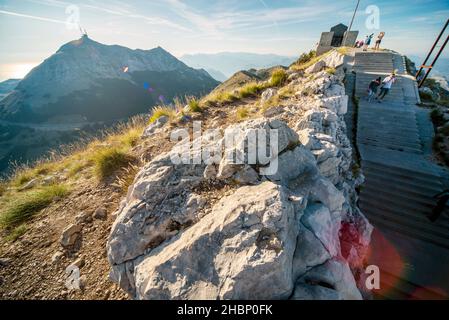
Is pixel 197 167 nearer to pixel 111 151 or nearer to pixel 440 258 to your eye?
pixel 111 151

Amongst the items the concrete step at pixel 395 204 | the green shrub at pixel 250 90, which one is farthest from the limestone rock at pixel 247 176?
the green shrub at pixel 250 90

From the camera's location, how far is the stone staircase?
446 centimetres

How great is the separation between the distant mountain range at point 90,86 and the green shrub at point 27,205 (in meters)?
77.9

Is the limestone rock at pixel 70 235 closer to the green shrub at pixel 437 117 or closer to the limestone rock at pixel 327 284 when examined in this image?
the limestone rock at pixel 327 284

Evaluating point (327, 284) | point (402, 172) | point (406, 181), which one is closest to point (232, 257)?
point (327, 284)

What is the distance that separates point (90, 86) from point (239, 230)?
405 feet

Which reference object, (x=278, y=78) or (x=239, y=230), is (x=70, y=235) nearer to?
(x=239, y=230)

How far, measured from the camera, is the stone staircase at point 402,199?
14.6ft

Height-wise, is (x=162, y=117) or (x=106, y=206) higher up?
(x=162, y=117)

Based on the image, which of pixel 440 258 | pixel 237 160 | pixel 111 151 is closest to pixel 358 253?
pixel 237 160

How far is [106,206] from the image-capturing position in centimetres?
388

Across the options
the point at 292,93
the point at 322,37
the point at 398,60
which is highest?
the point at 322,37

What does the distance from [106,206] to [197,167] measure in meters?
2.34

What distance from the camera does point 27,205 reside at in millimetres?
4047
